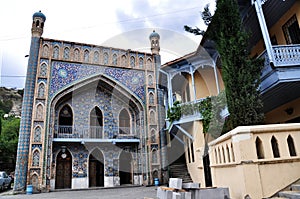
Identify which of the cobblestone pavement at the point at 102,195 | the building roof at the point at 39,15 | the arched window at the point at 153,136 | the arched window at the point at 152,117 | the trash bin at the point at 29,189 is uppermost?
the building roof at the point at 39,15

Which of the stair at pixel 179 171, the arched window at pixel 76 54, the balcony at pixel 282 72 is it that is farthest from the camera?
the arched window at pixel 76 54

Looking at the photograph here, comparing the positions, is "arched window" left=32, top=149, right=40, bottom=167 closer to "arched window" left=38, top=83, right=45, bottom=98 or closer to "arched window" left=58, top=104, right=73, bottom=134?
"arched window" left=58, top=104, right=73, bottom=134

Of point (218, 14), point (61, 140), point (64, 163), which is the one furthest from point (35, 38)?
point (218, 14)

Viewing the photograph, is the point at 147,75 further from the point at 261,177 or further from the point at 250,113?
the point at 261,177

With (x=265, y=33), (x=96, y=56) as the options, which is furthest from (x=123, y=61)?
(x=265, y=33)

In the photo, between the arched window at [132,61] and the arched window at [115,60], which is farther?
the arched window at [132,61]

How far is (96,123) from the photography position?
16.1m

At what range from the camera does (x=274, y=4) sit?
26.1 feet

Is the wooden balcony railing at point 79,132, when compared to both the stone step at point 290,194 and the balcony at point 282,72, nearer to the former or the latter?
the balcony at point 282,72

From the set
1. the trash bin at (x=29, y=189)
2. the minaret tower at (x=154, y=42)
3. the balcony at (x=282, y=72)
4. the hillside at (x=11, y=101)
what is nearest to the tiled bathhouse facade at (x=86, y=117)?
the minaret tower at (x=154, y=42)

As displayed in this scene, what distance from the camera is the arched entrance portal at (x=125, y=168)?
1611 cm

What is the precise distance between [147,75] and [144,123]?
3493 millimetres

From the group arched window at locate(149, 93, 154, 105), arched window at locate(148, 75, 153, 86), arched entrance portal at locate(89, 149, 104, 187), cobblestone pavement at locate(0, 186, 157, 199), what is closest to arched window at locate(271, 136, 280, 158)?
cobblestone pavement at locate(0, 186, 157, 199)

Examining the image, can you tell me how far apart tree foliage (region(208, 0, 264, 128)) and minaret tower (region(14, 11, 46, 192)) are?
1146 cm
